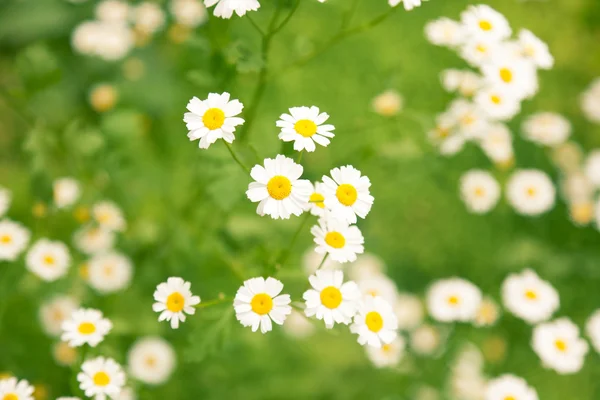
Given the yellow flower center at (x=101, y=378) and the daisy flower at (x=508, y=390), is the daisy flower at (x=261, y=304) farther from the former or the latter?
the daisy flower at (x=508, y=390)

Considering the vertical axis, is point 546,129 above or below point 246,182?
above

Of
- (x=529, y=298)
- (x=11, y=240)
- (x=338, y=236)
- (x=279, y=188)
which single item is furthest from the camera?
(x=529, y=298)

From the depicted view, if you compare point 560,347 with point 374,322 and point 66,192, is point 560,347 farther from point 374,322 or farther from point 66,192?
point 66,192

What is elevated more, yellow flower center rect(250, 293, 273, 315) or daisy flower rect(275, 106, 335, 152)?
daisy flower rect(275, 106, 335, 152)

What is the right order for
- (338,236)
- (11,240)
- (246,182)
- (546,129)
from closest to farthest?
(338,236) → (246,182) → (11,240) → (546,129)

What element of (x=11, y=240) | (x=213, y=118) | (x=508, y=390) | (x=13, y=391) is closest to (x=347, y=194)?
(x=213, y=118)

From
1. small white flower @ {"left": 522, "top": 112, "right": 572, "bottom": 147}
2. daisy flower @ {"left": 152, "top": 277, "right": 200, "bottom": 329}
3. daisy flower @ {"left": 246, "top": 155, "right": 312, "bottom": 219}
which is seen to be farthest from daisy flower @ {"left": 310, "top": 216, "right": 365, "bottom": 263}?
small white flower @ {"left": 522, "top": 112, "right": 572, "bottom": 147}

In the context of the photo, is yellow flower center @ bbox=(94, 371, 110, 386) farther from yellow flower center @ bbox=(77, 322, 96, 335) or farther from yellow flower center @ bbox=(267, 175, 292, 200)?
yellow flower center @ bbox=(267, 175, 292, 200)
